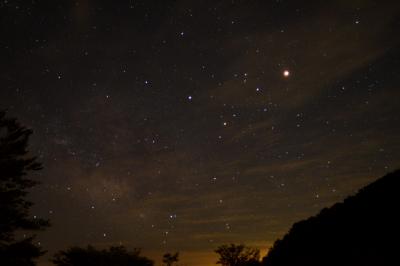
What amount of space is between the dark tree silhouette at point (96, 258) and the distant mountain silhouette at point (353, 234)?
1179 inches

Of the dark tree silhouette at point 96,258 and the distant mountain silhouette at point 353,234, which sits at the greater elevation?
the dark tree silhouette at point 96,258

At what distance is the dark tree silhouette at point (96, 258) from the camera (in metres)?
39.5

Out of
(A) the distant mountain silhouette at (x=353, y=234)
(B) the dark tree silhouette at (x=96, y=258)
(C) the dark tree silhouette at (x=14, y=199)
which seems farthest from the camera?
(B) the dark tree silhouette at (x=96, y=258)

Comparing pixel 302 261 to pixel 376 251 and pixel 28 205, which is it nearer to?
pixel 376 251

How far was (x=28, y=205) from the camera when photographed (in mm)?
24641

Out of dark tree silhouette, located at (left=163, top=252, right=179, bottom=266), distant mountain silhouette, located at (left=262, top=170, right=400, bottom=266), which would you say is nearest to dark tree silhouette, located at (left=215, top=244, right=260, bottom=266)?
dark tree silhouette, located at (left=163, top=252, right=179, bottom=266)

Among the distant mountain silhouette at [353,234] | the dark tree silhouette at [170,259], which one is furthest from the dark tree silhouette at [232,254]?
the distant mountain silhouette at [353,234]

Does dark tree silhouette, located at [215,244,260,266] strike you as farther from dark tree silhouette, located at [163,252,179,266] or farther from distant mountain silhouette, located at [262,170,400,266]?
distant mountain silhouette, located at [262,170,400,266]

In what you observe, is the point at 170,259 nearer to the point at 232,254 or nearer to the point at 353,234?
the point at 232,254

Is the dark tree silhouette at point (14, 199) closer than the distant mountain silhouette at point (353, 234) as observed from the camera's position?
No

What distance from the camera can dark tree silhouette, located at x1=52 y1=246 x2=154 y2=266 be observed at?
39.5 metres

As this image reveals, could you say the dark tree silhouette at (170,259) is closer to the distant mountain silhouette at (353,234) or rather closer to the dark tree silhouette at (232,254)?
the dark tree silhouette at (232,254)

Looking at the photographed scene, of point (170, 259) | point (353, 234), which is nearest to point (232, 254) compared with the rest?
point (170, 259)

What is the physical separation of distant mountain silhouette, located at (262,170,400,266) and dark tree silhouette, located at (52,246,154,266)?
98.3 ft
